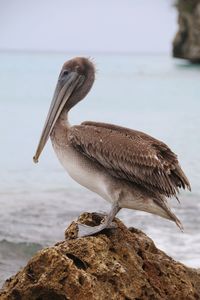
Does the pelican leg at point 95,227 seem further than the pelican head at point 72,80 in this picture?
No

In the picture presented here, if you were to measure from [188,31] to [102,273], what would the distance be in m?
54.4

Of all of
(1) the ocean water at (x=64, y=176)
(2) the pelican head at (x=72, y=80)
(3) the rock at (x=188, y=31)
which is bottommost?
(3) the rock at (x=188, y=31)

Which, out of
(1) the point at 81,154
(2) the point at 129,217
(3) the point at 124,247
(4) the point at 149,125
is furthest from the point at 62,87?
(4) the point at 149,125

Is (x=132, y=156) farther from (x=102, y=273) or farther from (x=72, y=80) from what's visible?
(x=102, y=273)

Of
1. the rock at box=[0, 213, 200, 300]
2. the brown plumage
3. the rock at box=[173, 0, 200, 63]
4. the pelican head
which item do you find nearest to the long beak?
the pelican head

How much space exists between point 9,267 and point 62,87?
8.78 ft

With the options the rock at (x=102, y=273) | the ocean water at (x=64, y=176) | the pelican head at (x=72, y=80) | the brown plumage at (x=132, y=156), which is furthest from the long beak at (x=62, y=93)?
the rock at (x=102, y=273)

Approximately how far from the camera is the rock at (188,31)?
56406 mm

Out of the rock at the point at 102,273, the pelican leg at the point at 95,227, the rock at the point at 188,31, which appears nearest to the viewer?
the rock at the point at 102,273

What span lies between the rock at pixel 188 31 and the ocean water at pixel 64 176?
1659 centimetres

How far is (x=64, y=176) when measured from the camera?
14836 millimetres

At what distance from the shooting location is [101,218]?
5871mm

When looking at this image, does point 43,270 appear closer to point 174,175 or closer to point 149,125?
point 174,175

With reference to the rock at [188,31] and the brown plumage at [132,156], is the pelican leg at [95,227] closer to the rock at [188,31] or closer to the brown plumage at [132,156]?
the brown plumage at [132,156]
